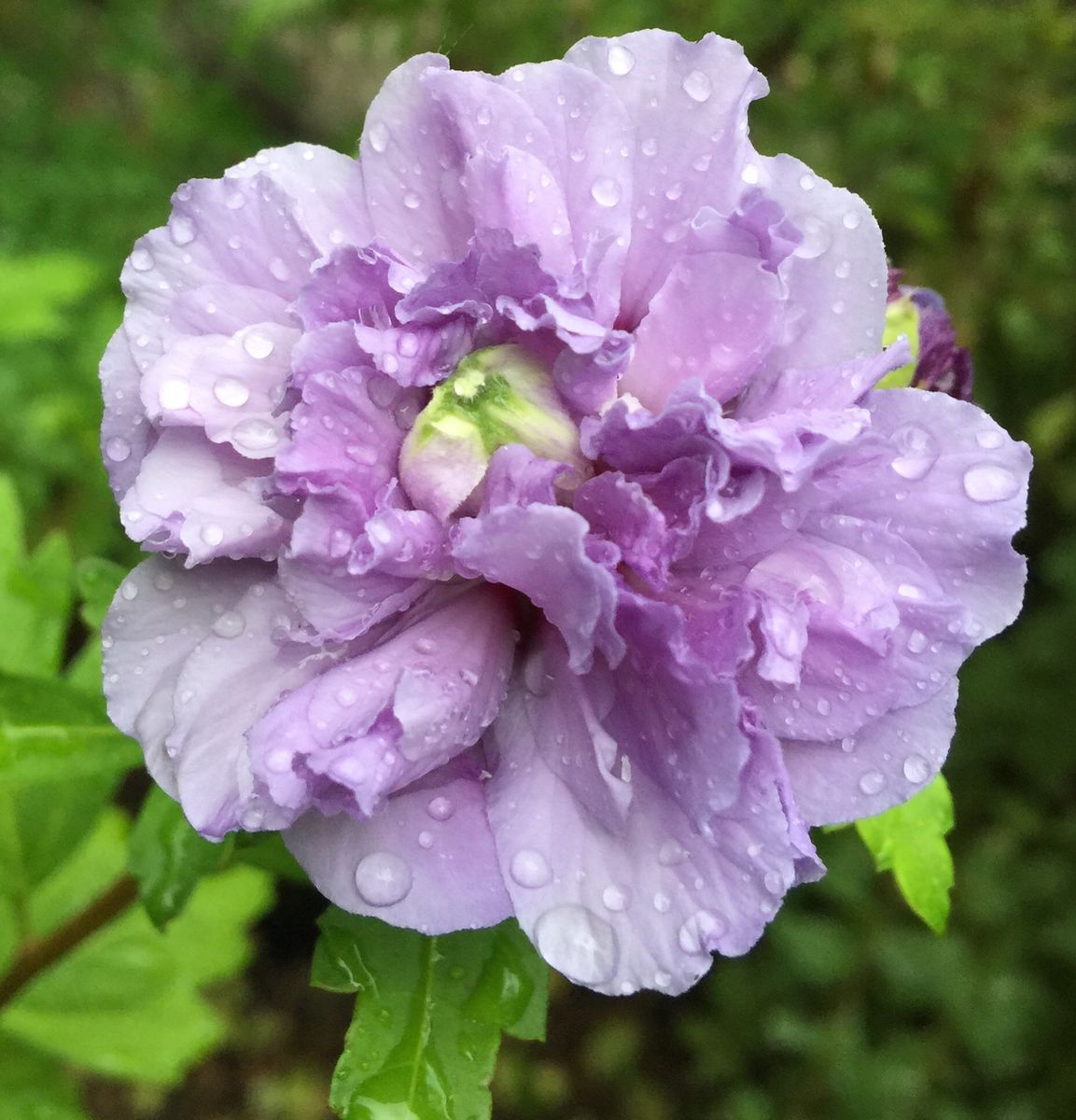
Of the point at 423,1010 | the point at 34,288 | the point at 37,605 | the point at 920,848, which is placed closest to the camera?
the point at 423,1010

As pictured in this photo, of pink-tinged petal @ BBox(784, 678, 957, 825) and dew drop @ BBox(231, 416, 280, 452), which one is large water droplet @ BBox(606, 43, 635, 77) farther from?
pink-tinged petal @ BBox(784, 678, 957, 825)

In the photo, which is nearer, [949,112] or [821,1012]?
[821,1012]

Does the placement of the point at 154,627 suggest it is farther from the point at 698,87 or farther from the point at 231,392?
the point at 698,87

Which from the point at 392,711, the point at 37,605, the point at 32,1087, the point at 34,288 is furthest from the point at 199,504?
the point at 34,288

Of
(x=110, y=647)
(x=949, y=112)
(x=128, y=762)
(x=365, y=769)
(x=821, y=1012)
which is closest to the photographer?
(x=365, y=769)

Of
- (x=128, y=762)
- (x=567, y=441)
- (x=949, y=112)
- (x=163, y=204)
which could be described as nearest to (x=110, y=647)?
(x=567, y=441)

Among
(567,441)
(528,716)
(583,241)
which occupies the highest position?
(583,241)

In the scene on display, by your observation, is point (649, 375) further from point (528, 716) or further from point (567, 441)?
point (528, 716)
